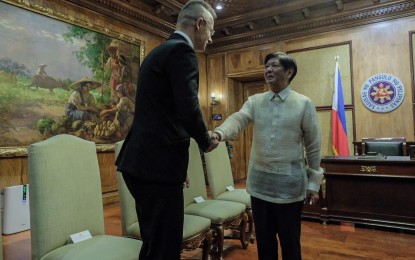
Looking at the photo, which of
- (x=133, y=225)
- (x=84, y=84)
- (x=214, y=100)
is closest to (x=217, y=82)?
(x=214, y=100)

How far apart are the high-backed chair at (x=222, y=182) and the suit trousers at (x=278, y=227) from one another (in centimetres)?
114

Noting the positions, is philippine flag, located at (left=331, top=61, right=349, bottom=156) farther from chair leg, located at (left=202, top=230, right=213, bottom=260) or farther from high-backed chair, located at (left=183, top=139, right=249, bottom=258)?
chair leg, located at (left=202, top=230, right=213, bottom=260)

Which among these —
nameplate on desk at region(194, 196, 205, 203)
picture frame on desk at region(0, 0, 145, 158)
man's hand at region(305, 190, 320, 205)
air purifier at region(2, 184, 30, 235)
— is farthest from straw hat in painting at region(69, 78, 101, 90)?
man's hand at region(305, 190, 320, 205)

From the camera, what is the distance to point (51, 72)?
3.79 m

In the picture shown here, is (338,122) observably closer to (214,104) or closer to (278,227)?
(214,104)

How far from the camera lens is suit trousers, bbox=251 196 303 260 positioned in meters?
1.38

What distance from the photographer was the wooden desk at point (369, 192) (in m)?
2.99

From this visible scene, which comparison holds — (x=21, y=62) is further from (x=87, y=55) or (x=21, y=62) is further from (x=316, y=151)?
(x=316, y=151)

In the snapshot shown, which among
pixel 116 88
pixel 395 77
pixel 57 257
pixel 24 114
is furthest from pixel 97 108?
pixel 395 77

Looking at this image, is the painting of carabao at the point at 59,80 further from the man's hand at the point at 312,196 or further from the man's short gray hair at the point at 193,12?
the man's hand at the point at 312,196

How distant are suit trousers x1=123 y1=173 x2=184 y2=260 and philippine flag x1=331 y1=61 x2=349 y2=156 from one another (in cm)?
462

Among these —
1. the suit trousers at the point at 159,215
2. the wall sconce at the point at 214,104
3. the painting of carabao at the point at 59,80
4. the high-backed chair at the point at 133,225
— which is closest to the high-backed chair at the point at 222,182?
the high-backed chair at the point at 133,225

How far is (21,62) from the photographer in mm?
3490

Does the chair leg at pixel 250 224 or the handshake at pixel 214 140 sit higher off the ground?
the handshake at pixel 214 140
